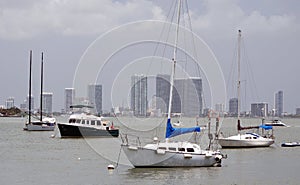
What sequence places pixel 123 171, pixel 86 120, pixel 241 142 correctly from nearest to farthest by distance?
pixel 123 171, pixel 241 142, pixel 86 120

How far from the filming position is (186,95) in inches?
1804

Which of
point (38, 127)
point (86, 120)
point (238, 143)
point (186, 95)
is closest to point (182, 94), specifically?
point (186, 95)

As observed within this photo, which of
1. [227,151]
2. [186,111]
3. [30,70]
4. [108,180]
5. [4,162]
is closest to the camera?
[108,180]

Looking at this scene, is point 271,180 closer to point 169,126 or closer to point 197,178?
point 197,178

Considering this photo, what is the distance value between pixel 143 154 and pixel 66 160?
32.7 ft

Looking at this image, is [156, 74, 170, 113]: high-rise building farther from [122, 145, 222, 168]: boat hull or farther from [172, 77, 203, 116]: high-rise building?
[122, 145, 222, 168]: boat hull

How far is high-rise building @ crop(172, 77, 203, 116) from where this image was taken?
44594 millimetres

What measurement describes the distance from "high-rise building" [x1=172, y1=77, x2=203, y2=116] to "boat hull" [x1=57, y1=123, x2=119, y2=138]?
97.3ft

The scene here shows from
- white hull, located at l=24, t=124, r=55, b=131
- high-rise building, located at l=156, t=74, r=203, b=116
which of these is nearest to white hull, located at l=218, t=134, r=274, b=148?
high-rise building, located at l=156, t=74, r=203, b=116

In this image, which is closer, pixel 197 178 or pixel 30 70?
pixel 197 178

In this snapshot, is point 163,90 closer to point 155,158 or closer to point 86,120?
point 155,158

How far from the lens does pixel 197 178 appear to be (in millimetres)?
35688

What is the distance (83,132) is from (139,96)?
90.2 ft

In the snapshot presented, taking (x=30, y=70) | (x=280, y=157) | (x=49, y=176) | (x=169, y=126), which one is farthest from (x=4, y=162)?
(x=30, y=70)
